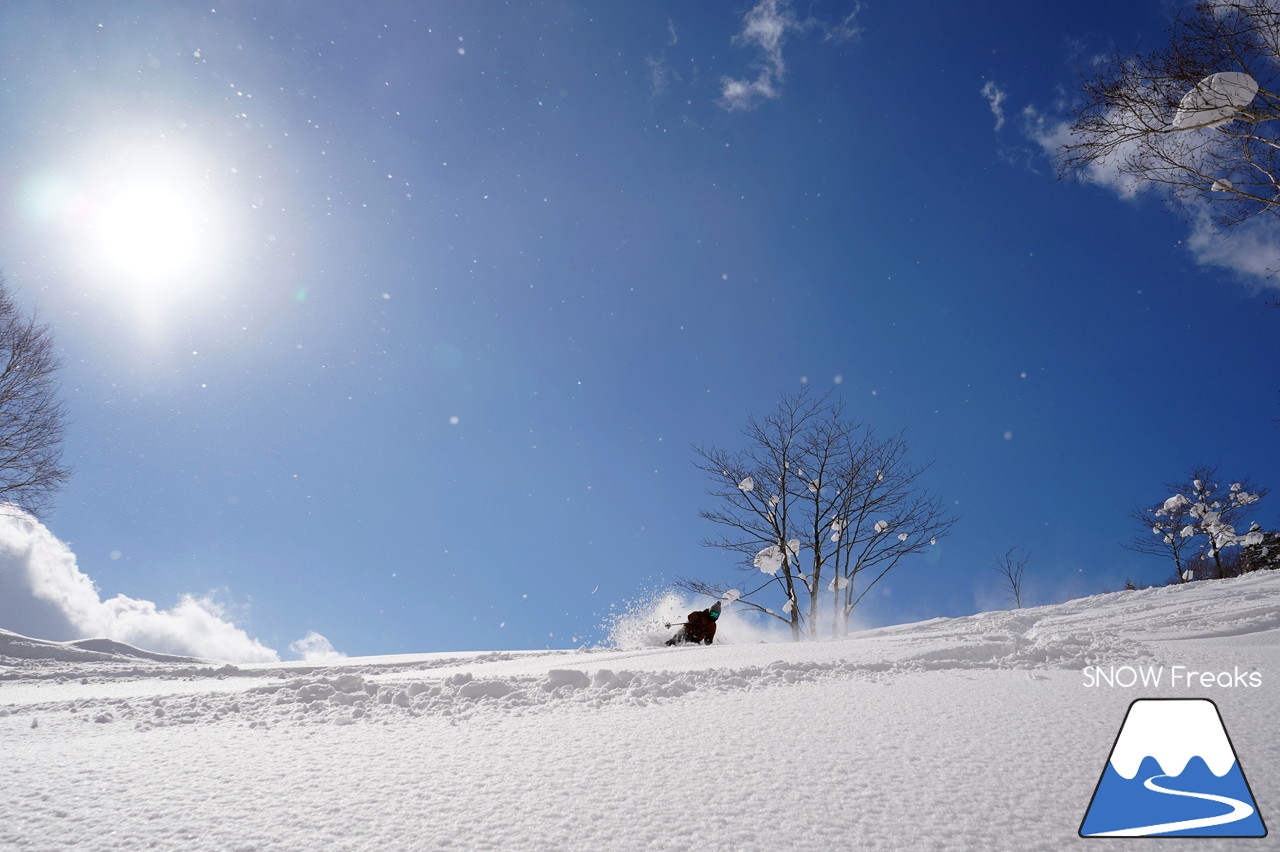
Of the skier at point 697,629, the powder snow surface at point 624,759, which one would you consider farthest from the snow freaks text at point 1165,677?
the skier at point 697,629

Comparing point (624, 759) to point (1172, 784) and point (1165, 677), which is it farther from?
point (1165, 677)

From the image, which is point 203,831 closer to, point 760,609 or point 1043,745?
point 1043,745

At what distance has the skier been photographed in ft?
27.2

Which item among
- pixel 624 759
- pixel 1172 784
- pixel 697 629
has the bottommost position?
pixel 624 759

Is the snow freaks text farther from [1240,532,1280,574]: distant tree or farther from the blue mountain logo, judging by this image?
[1240,532,1280,574]: distant tree

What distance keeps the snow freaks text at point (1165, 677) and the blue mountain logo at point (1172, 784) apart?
865mm

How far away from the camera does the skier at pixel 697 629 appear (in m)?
8.30

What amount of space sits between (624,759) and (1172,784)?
1.21 meters

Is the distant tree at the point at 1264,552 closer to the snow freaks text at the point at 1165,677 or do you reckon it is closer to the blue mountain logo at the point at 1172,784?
the snow freaks text at the point at 1165,677

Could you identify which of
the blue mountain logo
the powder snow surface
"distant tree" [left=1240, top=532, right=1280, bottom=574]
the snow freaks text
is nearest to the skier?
the powder snow surface

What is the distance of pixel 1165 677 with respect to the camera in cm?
239

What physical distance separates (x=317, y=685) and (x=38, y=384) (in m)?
12.7

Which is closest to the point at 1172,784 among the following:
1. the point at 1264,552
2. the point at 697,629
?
the point at 697,629

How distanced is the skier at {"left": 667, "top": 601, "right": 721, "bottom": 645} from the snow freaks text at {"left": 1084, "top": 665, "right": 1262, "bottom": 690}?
6075mm
